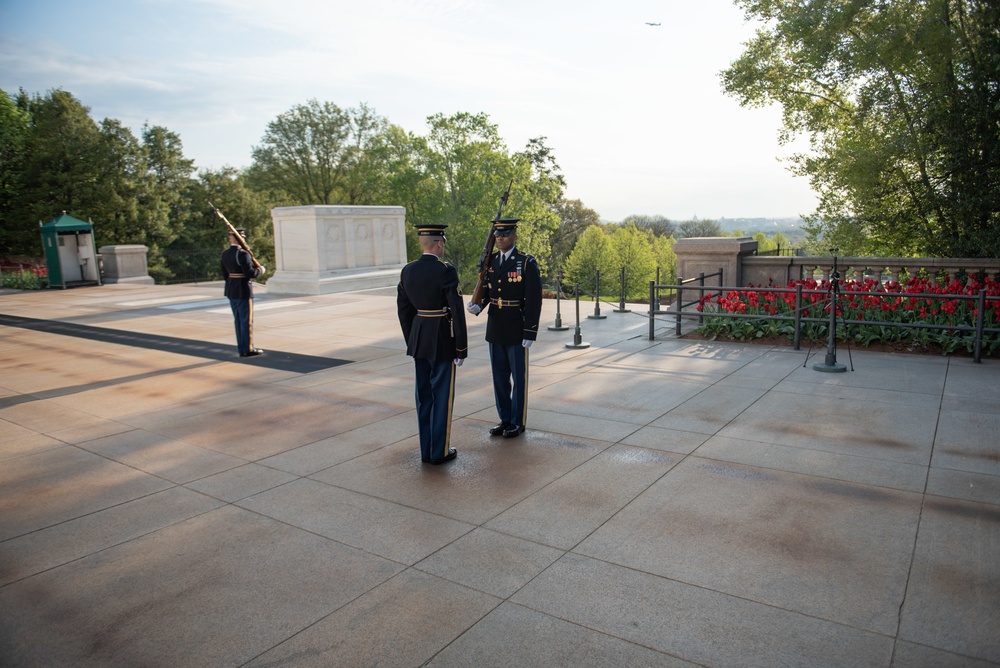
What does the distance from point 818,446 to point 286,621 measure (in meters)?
4.31

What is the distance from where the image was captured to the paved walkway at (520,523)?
3258mm

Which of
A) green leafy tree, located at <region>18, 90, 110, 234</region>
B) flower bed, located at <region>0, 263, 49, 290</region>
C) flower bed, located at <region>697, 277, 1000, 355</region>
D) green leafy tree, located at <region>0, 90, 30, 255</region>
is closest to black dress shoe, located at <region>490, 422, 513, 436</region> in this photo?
flower bed, located at <region>697, 277, 1000, 355</region>

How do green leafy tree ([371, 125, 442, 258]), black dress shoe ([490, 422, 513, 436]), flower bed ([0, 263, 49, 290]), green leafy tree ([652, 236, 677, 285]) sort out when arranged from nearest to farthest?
black dress shoe ([490, 422, 513, 436])
flower bed ([0, 263, 49, 290])
green leafy tree ([371, 125, 442, 258])
green leafy tree ([652, 236, 677, 285])

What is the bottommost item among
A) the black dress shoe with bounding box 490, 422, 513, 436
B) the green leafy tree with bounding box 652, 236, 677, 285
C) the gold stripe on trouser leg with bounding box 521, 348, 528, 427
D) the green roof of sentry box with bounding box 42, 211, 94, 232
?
the green leafy tree with bounding box 652, 236, 677, 285

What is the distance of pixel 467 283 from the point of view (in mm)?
47312

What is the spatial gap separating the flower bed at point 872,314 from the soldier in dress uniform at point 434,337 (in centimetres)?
582

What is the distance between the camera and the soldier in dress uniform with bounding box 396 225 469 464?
5461mm

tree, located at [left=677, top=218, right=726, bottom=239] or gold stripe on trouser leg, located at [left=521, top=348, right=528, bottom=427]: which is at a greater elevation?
tree, located at [left=677, top=218, right=726, bottom=239]

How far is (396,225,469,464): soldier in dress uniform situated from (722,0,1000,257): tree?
35.6 ft

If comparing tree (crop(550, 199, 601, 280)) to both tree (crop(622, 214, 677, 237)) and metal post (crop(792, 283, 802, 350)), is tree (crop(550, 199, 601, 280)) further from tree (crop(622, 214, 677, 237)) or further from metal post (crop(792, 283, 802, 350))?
metal post (crop(792, 283, 802, 350))

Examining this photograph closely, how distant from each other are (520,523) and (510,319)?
2.14 metres

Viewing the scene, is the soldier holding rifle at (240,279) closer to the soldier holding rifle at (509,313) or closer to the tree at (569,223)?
the soldier holding rifle at (509,313)

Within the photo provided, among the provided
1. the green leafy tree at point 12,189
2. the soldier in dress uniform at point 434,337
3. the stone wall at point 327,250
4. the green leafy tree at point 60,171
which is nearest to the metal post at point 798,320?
the soldier in dress uniform at point 434,337

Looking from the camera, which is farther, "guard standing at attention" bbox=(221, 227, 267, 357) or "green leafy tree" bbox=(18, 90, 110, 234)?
"green leafy tree" bbox=(18, 90, 110, 234)
